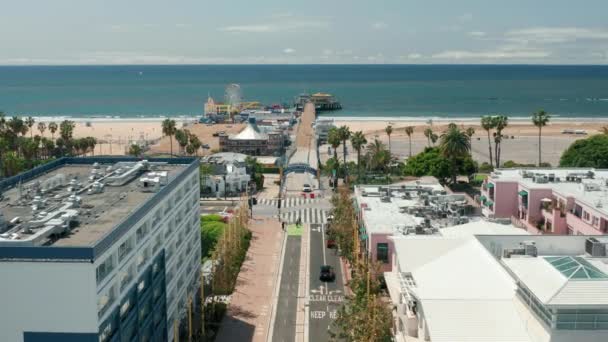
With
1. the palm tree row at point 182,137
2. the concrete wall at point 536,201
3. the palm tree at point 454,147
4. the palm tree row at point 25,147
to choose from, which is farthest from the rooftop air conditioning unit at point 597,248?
the palm tree row at point 182,137

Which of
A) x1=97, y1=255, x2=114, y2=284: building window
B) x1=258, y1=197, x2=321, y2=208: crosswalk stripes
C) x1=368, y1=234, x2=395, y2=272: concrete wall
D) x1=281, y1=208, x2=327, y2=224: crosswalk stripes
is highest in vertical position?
x1=97, y1=255, x2=114, y2=284: building window

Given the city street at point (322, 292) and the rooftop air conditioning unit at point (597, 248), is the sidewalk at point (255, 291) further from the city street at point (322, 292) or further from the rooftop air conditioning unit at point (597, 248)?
the rooftop air conditioning unit at point (597, 248)

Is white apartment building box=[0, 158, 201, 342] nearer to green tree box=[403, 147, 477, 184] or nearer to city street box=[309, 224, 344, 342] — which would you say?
city street box=[309, 224, 344, 342]

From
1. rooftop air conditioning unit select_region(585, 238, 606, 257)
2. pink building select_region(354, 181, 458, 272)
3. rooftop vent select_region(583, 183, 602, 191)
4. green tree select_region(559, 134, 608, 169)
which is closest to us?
rooftop air conditioning unit select_region(585, 238, 606, 257)

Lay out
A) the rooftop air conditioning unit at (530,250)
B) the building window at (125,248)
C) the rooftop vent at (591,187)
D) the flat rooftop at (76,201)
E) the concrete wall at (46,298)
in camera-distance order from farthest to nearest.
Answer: the rooftop vent at (591,187)
the rooftop air conditioning unit at (530,250)
the building window at (125,248)
the flat rooftop at (76,201)
the concrete wall at (46,298)

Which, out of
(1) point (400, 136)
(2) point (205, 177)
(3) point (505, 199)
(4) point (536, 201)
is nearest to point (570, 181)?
(4) point (536, 201)

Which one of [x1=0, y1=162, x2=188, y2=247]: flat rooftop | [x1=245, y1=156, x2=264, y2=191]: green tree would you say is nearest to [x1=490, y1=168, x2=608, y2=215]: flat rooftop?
[x1=0, y1=162, x2=188, y2=247]: flat rooftop
